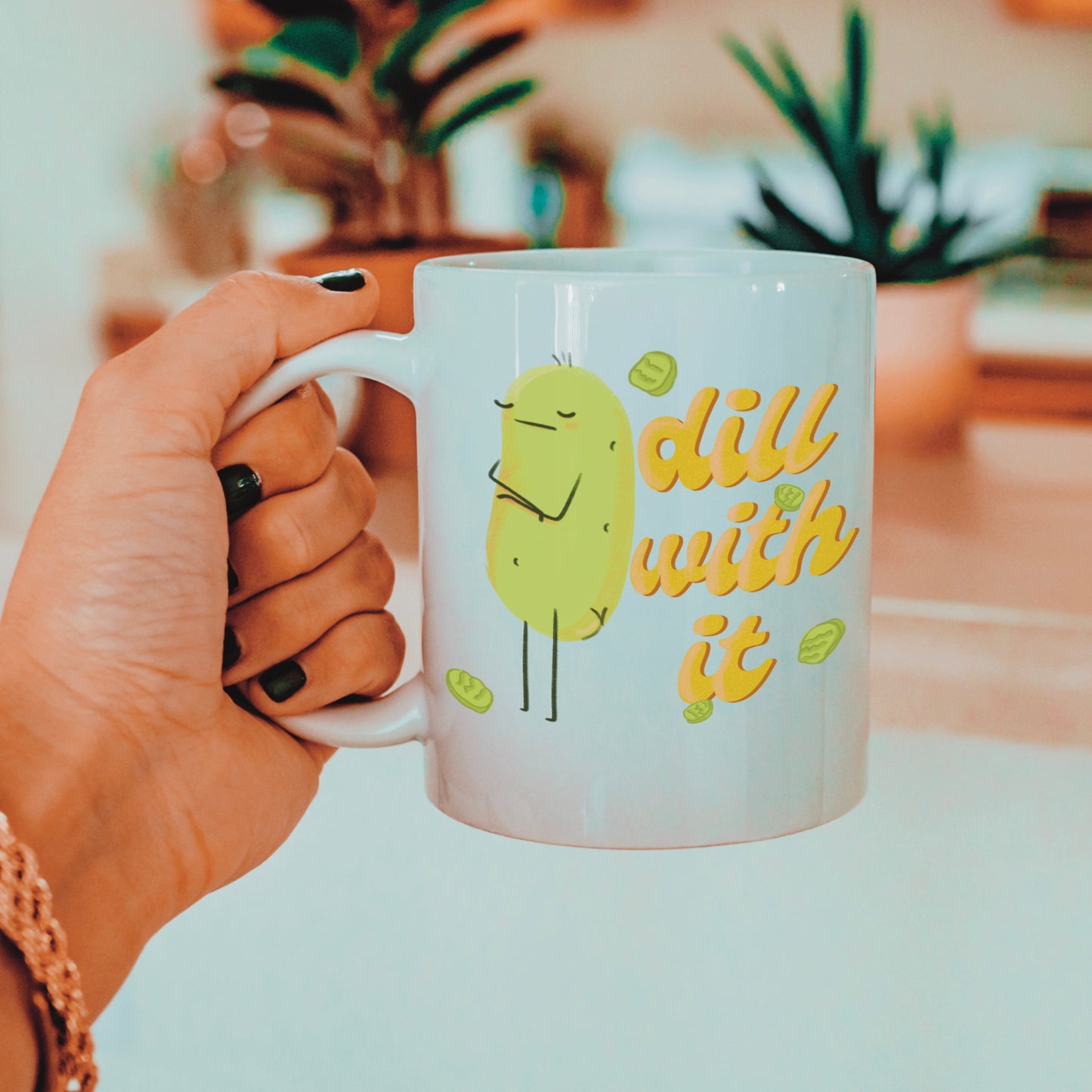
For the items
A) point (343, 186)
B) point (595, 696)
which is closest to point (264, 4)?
point (343, 186)

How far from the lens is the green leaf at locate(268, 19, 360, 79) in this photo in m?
1.16

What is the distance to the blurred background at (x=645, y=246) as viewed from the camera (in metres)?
0.56

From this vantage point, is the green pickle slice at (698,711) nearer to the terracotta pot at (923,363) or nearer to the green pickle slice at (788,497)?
the green pickle slice at (788,497)

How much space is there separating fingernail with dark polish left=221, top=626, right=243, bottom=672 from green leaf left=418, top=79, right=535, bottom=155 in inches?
31.1

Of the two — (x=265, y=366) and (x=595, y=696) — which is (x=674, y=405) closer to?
(x=595, y=696)

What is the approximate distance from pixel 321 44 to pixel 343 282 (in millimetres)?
719

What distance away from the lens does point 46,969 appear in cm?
44

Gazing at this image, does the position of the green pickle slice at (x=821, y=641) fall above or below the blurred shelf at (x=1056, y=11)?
below

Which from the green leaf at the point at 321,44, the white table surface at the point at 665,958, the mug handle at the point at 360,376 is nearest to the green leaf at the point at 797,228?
the green leaf at the point at 321,44

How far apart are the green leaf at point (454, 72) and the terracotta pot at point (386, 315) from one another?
0.61ft

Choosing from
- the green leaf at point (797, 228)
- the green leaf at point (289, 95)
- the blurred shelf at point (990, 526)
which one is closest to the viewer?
the blurred shelf at point (990, 526)

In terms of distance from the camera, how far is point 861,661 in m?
0.48

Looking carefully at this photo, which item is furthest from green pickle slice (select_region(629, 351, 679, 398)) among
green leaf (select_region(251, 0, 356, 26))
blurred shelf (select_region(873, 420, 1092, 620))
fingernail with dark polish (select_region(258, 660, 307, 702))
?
green leaf (select_region(251, 0, 356, 26))

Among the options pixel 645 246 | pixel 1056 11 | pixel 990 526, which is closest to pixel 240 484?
pixel 990 526
